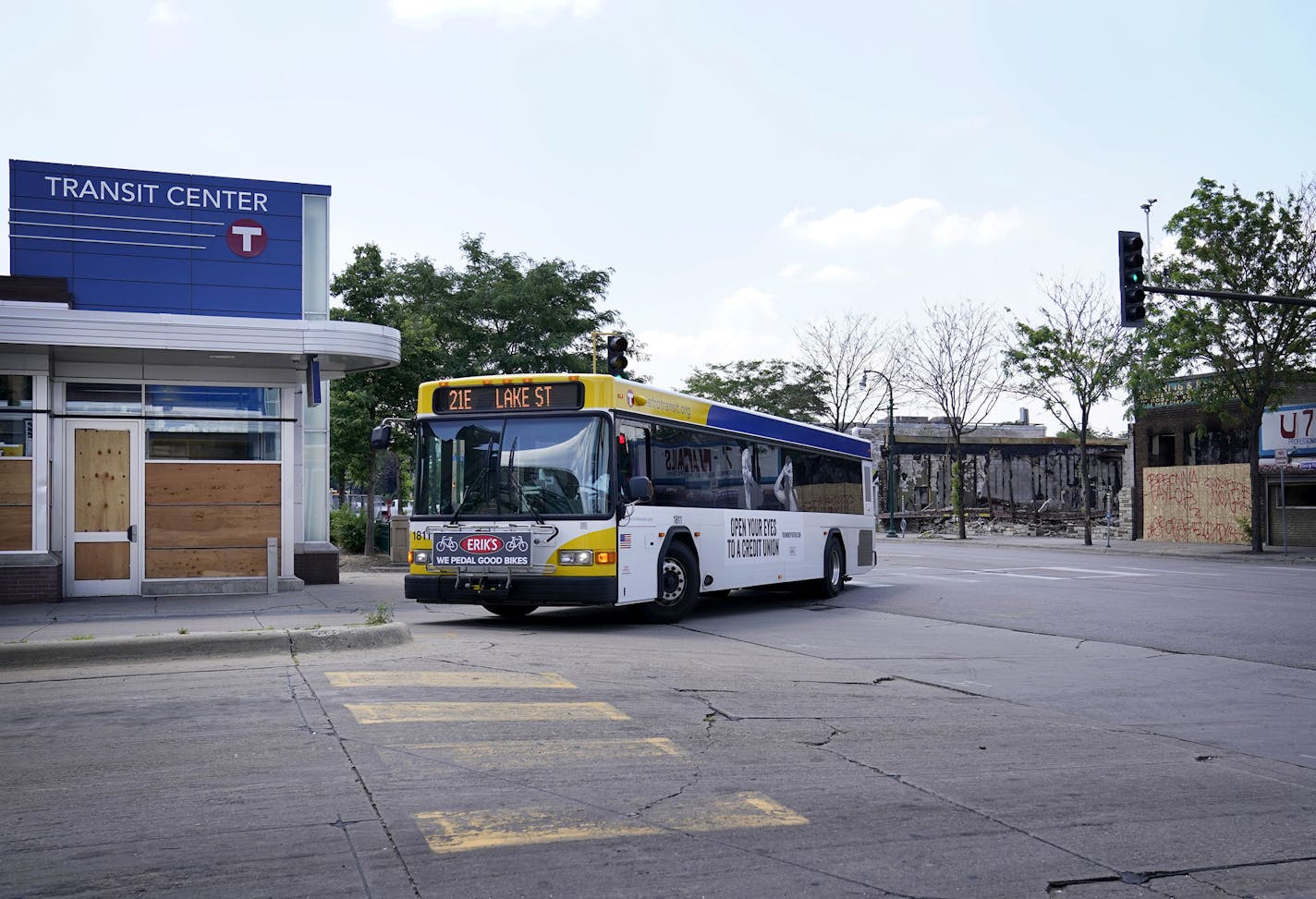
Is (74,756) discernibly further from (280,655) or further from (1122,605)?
(1122,605)

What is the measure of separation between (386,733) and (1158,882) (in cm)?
458

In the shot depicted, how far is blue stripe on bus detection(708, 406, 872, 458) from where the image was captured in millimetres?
17062

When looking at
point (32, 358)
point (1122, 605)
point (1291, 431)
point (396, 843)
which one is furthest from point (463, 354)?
point (396, 843)

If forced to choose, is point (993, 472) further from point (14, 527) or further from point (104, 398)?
point (14, 527)

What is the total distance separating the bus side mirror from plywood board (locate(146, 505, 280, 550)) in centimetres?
667

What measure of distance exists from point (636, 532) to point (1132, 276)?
481 inches

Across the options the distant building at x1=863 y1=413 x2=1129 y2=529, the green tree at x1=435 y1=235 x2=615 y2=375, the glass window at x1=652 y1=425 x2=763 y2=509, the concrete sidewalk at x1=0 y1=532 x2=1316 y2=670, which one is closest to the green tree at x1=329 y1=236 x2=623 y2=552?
the green tree at x1=435 y1=235 x2=615 y2=375

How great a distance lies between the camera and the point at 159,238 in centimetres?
1912

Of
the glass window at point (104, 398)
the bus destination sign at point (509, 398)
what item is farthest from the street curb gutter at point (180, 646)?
the glass window at point (104, 398)

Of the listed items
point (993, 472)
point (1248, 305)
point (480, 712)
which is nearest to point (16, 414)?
point (480, 712)

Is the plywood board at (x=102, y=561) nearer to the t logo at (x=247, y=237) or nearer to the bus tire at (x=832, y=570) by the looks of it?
the t logo at (x=247, y=237)

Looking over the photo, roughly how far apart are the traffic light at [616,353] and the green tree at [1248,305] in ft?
71.2

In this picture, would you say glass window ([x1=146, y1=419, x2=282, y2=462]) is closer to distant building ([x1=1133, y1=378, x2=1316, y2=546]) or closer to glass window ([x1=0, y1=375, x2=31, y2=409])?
glass window ([x1=0, y1=375, x2=31, y2=409])

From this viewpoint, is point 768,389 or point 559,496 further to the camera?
point 768,389
